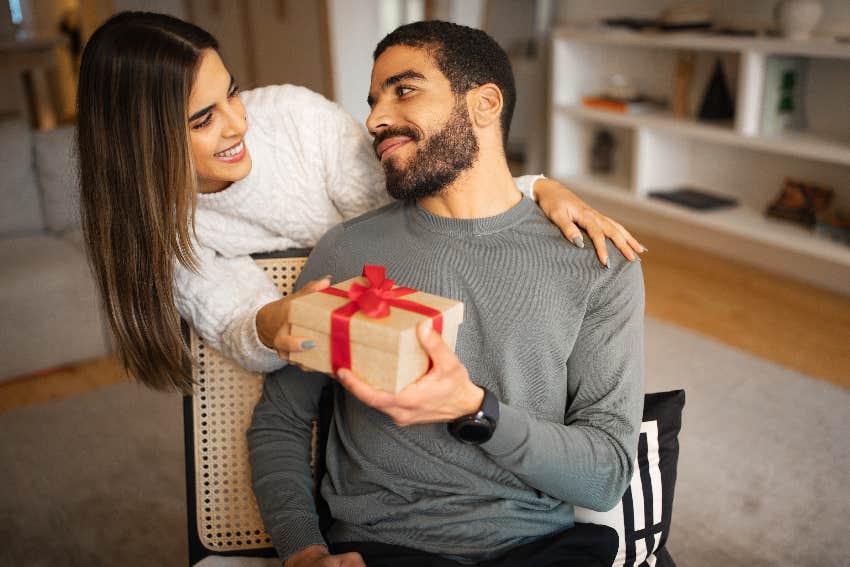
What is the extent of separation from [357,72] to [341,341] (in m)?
4.49

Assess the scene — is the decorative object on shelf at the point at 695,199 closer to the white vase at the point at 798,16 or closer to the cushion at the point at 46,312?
the white vase at the point at 798,16

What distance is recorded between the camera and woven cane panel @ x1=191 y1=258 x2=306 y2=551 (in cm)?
130

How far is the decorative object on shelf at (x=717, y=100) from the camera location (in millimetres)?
3619

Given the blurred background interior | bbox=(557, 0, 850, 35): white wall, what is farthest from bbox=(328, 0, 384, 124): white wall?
bbox=(557, 0, 850, 35): white wall

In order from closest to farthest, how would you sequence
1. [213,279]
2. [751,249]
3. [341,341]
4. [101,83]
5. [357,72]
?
[341,341] < [101,83] < [213,279] < [751,249] < [357,72]

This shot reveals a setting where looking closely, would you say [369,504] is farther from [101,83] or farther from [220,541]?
[101,83]

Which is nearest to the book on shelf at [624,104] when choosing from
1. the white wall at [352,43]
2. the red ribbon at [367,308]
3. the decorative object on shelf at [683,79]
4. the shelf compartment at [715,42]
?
the decorative object on shelf at [683,79]

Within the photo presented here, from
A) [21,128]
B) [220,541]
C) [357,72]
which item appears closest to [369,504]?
[220,541]

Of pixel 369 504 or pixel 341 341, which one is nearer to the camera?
pixel 341 341

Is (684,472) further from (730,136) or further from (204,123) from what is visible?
(730,136)

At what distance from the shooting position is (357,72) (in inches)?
202

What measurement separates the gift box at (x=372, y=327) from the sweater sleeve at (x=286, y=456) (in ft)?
1.00

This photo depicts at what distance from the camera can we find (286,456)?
4.00ft

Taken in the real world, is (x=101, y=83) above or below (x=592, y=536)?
above
